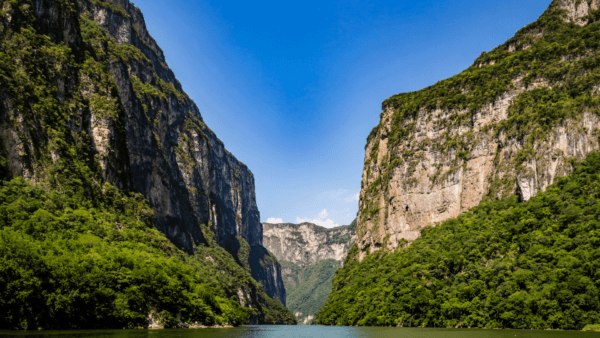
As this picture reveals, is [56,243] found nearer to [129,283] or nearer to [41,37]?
[129,283]

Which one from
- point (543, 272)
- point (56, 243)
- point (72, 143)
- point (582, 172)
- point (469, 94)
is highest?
point (469, 94)

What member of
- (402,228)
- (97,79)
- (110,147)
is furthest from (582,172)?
(97,79)

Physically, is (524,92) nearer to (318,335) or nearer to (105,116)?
(318,335)

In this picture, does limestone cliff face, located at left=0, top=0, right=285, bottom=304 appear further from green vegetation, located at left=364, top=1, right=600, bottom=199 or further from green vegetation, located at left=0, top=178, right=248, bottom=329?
green vegetation, located at left=364, top=1, right=600, bottom=199

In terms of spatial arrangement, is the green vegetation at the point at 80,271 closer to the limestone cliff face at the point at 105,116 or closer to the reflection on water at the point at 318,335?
the reflection on water at the point at 318,335

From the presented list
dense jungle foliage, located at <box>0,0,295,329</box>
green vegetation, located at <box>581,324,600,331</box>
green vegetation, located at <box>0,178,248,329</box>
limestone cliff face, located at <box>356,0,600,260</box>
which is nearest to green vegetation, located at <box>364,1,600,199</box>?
limestone cliff face, located at <box>356,0,600,260</box>
